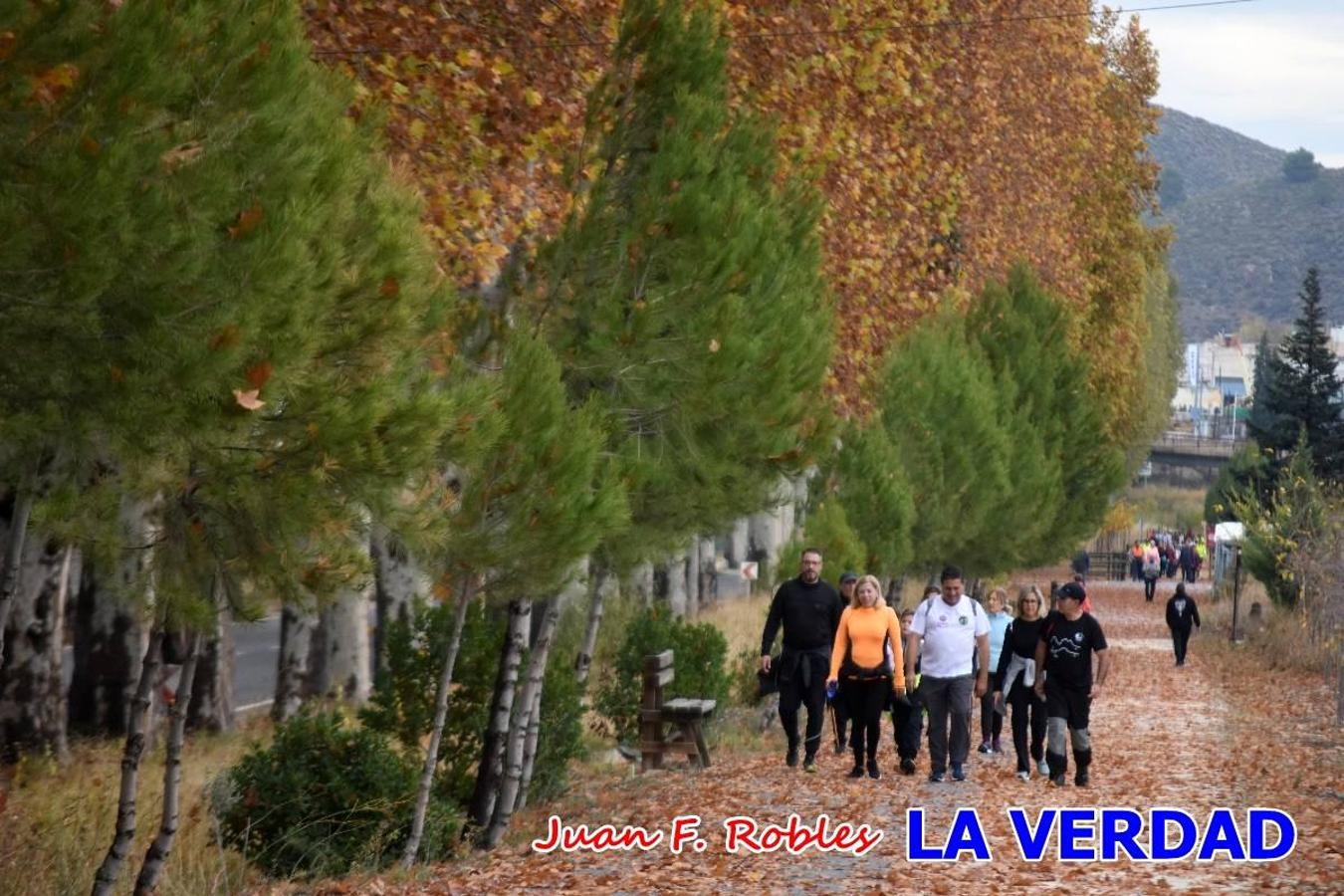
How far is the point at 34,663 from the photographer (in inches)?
688

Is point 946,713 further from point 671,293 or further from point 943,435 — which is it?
point 943,435

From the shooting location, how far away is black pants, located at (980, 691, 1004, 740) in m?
20.6

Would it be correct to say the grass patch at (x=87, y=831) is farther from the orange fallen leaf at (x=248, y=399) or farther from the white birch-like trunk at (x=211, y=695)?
the orange fallen leaf at (x=248, y=399)

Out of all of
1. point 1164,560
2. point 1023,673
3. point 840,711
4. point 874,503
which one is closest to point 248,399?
point 1023,673

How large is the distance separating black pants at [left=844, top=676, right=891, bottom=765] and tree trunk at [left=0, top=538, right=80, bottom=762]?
20.0 feet

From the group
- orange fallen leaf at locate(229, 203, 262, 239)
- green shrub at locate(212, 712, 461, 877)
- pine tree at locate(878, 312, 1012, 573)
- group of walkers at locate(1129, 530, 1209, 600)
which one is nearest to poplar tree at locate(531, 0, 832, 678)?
green shrub at locate(212, 712, 461, 877)

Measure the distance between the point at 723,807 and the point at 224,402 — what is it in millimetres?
7754

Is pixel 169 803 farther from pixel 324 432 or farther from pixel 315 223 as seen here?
pixel 315 223

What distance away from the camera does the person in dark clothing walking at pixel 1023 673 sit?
17.5m

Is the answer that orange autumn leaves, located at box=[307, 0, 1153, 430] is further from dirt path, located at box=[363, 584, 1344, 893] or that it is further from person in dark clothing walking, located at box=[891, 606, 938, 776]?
person in dark clothing walking, located at box=[891, 606, 938, 776]

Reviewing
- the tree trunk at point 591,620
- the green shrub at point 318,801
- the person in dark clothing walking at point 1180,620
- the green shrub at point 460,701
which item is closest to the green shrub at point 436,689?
the green shrub at point 460,701

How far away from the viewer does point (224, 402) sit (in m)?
8.96

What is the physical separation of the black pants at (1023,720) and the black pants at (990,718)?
96.1 inches

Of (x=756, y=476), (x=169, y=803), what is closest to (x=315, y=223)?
(x=169, y=803)
